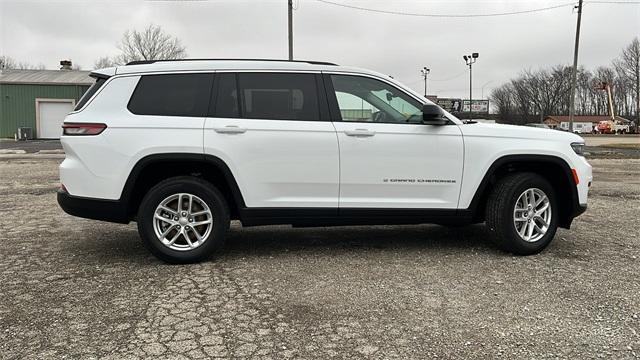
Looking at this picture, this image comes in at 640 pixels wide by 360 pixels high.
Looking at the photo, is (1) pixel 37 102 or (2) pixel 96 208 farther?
(1) pixel 37 102

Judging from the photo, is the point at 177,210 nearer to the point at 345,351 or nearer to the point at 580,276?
the point at 345,351

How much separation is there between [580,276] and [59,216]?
653 cm

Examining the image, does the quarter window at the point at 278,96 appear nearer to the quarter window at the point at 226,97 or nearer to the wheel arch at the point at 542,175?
the quarter window at the point at 226,97

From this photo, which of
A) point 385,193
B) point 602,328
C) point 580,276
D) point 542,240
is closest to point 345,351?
point 602,328

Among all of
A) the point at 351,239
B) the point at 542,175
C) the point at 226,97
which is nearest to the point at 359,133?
the point at 226,97

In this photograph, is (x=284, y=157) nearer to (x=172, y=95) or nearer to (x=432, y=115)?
(x=172, y=95)

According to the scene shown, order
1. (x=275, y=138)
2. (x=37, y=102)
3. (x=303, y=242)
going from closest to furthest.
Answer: (x=275, y=138) → (x=303, y=242) → (x=37, y=102)

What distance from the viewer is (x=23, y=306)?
3939 mm

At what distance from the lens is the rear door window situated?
4.92 meters

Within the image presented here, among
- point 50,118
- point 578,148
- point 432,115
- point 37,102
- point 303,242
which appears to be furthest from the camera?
point 50,118

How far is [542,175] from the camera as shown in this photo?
557 cm

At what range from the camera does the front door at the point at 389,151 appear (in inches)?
200

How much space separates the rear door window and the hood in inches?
98.8

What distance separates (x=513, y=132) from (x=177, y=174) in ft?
10.8
